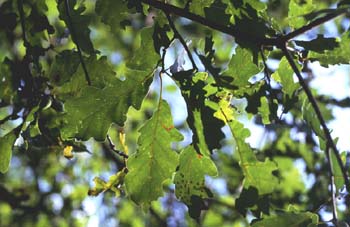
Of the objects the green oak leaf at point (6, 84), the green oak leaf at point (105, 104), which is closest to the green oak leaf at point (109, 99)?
the green oak leaf at point (105, 104)

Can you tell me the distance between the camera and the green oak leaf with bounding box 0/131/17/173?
1650mm

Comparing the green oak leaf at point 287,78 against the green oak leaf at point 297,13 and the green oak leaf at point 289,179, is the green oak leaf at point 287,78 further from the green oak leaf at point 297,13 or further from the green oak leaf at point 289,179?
the green oak leaf at point 289,179

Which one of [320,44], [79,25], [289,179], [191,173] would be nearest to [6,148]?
[79,25]

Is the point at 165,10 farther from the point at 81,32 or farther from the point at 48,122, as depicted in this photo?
the point at 48,122

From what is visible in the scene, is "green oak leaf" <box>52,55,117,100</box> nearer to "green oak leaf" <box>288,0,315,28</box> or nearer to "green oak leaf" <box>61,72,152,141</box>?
"green oak leaf" <box>61,72,152,141</box>

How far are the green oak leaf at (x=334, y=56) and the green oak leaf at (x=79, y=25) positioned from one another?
0.60 m

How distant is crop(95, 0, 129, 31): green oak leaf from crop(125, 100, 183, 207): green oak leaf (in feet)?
0.96

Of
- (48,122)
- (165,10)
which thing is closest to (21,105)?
(48,122)

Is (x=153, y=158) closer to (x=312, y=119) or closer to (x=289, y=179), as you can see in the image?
(x=312, y=119)

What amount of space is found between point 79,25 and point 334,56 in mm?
680

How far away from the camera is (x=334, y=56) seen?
147 cm

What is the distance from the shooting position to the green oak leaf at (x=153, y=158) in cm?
149

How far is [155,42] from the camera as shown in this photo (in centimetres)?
147

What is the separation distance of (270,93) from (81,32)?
0.56 metres
